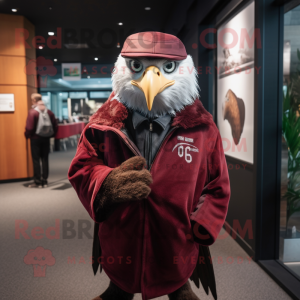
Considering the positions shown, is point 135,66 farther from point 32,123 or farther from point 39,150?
point 39,150

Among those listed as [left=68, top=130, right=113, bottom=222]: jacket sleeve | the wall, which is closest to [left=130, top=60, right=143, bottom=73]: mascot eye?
[left=68, top=130, right=113, bottom=222]: jacket sleeve

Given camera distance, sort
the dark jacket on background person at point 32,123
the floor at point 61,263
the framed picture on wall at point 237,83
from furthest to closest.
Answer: the dark jacket on background person at point 32,123 < the framed picture on wall at point 237,83 < the floor at point 61,263

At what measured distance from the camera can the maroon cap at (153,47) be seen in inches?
38.0

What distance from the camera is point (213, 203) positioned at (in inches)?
41.4

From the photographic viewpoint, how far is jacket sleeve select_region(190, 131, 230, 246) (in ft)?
3.32

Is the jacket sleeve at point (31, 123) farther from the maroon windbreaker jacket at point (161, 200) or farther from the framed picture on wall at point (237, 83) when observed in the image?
the maroon windbreaker jacket at point (161, 200)

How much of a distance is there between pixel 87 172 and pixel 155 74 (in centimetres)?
39

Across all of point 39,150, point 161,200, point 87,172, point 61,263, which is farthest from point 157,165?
point 39,150

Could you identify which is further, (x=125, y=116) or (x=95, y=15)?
(x=95, y=15)

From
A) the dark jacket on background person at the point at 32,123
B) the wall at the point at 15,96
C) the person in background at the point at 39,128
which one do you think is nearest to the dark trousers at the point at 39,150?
the person in background at the point at 39,128

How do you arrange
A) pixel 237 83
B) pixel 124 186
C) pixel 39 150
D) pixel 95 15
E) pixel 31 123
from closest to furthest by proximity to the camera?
pixel 124 186, pixel 237 83, pixel 31 123, pixel 39 150, pixel 95 15

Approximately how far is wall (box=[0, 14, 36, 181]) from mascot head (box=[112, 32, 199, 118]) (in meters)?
5.00

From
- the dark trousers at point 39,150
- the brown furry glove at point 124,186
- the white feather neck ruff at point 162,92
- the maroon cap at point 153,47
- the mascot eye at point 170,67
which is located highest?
the maroon cap at point 153,47

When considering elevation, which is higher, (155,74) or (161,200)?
(155,74)
